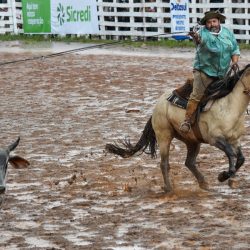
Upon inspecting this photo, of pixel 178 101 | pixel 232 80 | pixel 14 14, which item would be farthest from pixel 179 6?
pixel 232 80

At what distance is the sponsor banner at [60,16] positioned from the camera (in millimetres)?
34156

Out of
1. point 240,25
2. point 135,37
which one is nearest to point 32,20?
point 135,37

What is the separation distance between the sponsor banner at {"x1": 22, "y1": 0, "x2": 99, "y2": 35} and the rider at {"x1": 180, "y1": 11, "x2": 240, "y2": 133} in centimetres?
2374

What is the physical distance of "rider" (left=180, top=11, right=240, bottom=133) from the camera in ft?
33.8

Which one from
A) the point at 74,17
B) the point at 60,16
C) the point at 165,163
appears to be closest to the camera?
the point at 165,163

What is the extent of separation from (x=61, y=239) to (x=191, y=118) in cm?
241

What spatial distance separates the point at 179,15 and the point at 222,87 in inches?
820

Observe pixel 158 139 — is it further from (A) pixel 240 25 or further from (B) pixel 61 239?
(A) pixel 240 25

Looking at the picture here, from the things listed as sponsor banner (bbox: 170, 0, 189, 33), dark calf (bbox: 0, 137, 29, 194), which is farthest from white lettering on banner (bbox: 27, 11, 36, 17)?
dark calf (bbox: 0, 137, 29, 194)

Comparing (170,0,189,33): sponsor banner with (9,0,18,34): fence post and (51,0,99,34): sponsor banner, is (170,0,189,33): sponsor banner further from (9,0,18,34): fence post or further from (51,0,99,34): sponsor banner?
(9,0,18,34): fence post

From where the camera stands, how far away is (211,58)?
1041 cm

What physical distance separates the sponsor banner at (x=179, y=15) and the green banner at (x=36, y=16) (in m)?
6.16

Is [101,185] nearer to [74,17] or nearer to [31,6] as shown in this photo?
[74,17]

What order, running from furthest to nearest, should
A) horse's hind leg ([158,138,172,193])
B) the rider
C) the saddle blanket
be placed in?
1. horse's hind leg ([158,138,172,193])
2. the saddle blanket
3. the rider
